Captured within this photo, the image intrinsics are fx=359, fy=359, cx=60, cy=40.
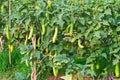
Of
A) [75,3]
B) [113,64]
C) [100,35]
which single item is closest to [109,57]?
[113,64]

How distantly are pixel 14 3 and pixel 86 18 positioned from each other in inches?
32.5

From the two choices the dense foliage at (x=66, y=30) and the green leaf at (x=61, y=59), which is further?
the dense foliage at (x=66, y=30)

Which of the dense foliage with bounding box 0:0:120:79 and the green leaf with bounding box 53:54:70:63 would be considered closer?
the green leaf with bounding box 53:54:70:63

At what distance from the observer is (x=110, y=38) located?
368cm

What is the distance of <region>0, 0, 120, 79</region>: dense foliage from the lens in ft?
11.1

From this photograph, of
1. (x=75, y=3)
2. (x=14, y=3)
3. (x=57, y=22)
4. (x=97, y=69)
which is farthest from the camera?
(x=97, y=69)

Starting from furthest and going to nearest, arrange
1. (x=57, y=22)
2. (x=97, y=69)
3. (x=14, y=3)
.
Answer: (x=97, y=69), (x=14, y=3), (x=57, y=22)

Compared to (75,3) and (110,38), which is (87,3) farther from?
(110,38)

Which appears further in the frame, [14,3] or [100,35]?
[14,3]

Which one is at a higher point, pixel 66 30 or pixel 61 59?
pixel 66 30

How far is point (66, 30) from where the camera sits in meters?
3.58

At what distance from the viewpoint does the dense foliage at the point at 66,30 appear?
337 cm

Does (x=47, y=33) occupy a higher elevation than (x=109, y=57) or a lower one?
higher

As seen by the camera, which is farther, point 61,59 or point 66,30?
point 66,30
